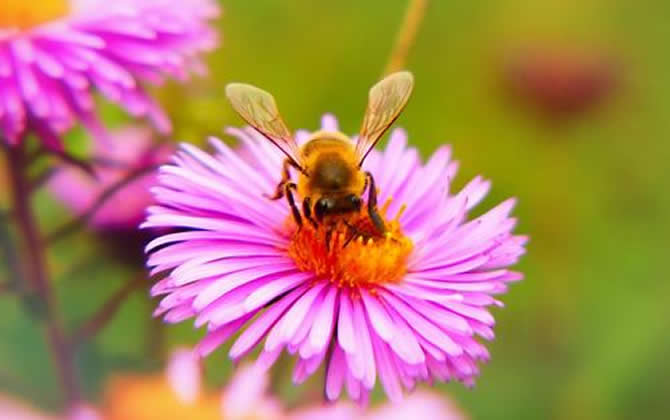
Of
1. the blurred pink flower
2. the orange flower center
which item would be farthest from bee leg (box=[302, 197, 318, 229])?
the blurred pink flower

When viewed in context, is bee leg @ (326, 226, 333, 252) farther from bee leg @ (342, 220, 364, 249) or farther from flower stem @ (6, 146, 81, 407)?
flower stem @ (6, 146, 81, 407)

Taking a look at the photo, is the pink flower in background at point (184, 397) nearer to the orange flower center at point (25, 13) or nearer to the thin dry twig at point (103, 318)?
the thin dry twig at point (103, 318)

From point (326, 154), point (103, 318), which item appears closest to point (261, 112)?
point (326, 154)

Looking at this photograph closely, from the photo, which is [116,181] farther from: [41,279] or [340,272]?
[340,272]

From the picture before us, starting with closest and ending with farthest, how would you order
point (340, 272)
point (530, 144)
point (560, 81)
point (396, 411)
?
1. point (340, 272)
2. point (396, 411)
3. point (560, 81)
4. point (530, 144)

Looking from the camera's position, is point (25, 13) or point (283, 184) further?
point (25, 13)

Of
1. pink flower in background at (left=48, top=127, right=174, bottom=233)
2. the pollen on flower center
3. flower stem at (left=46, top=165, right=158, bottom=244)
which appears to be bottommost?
the pollen on flower center
